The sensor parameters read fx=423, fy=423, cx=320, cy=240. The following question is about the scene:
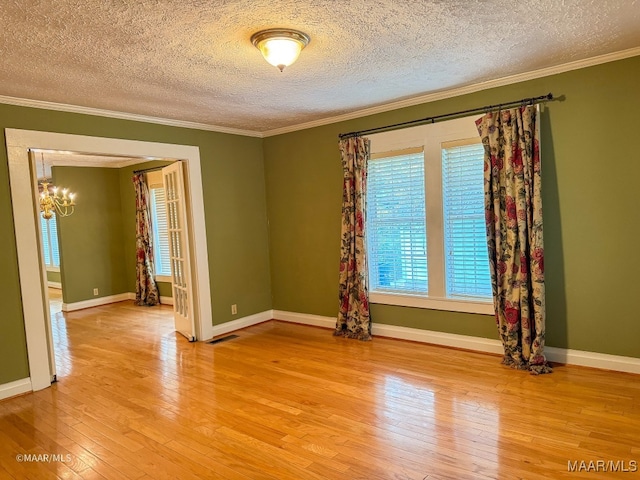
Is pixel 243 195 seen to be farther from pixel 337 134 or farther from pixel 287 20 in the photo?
pixel 287 20

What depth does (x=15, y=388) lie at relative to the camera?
3.57 metres

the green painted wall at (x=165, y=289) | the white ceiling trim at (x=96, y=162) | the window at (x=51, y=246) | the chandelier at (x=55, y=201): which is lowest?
the green painted wall at (x=165, y=289)

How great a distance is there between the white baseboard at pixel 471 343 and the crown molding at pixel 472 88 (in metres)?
2.35

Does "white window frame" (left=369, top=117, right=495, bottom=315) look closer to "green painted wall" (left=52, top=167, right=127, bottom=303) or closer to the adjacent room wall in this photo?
the adjacent room wall

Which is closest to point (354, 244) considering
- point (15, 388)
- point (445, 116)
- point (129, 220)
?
point (445, 116)

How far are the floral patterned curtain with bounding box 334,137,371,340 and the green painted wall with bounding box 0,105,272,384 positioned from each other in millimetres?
1369

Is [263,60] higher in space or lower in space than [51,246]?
higher

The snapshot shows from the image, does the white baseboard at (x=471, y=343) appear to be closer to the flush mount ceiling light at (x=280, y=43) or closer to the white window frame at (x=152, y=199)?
the white window frame at (x=152, y=199)

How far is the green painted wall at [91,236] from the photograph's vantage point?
7121 millimetres

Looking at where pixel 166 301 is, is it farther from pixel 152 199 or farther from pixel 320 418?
pixel 320 418

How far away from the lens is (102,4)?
2.13 m

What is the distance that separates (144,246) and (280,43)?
562cm

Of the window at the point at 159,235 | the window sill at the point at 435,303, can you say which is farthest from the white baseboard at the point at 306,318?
the window at the point at 159,235

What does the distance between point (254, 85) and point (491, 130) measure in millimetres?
2097
